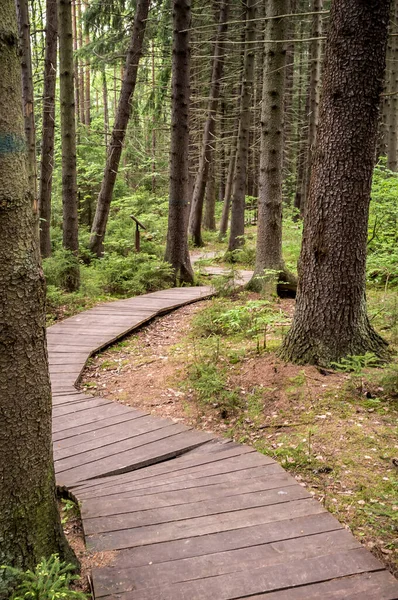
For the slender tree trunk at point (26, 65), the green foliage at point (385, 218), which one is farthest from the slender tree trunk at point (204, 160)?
the slender tree trunk at point (26, 65)

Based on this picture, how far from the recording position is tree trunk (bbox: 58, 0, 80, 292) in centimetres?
998

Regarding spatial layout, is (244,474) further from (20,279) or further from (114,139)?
(114,139)

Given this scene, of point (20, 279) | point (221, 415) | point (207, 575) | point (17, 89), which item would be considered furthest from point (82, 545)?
point (17, 89)

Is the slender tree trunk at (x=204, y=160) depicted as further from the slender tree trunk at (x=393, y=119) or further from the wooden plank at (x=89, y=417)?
the wooden plank at (x=89, y=417)

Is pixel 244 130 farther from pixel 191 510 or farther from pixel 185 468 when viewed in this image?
pixel 191 510

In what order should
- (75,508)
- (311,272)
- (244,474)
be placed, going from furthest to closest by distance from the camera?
(311,272), (244,474), (75,508)

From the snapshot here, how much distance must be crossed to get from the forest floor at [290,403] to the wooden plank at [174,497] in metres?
0.43

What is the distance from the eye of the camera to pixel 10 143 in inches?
86.7

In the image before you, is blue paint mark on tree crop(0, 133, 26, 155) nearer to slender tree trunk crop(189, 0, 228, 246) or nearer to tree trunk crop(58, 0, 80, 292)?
tree trunk crop(58, 0, 80, 292)

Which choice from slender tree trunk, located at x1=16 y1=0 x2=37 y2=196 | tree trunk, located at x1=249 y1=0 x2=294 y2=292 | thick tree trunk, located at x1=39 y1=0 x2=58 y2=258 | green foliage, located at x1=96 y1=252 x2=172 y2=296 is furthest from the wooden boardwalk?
thick tree trunk, located at x1=39 y1=0 x2=58 y2=258

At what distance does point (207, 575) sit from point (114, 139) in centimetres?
1247

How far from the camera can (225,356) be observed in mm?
6602

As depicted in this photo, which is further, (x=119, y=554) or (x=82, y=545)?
(x=82, y=545)

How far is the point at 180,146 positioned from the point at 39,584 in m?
10.7
